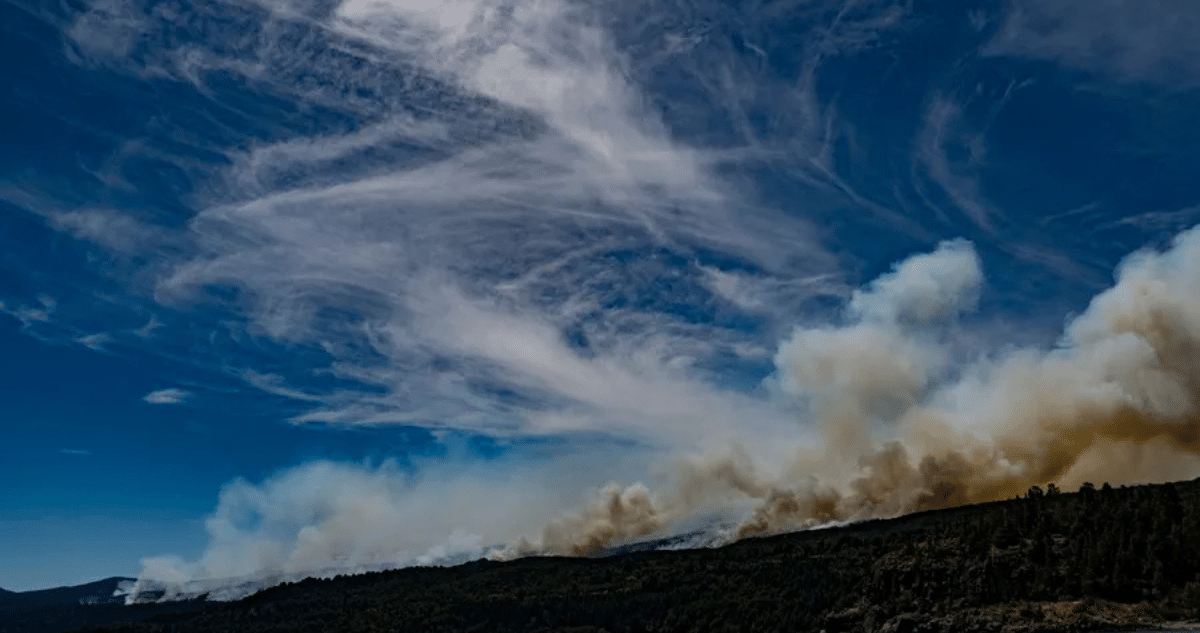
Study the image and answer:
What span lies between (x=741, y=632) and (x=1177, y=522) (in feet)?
261

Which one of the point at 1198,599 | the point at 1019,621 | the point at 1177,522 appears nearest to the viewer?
the point at 1198,599

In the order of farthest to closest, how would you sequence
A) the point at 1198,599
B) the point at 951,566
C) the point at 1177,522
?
1. the point at 951,566
2. the point at 1177,522
3. the point at 1198,599

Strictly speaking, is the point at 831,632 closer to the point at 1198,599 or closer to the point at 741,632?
the point at 741,632

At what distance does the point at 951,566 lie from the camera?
17175 centimetres

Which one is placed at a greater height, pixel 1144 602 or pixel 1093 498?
pixel 1093 498

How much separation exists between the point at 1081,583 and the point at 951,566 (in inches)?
967

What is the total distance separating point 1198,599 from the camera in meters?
135

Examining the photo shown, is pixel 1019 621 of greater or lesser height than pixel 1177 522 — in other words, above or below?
below

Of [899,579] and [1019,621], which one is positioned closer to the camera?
[1019,621]

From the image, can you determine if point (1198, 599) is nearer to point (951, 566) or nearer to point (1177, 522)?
point (1177, 522)

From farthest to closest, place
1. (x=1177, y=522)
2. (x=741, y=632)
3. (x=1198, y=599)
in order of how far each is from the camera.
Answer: (x=741, y=632), (x=1177, y=522), (x=1198, y=599)

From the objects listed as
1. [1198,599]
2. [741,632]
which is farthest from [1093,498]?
[741,632]

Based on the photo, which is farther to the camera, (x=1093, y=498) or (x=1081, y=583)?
(x=1093, y=498)

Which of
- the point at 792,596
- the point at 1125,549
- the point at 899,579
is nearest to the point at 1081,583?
the point at 1125,549
